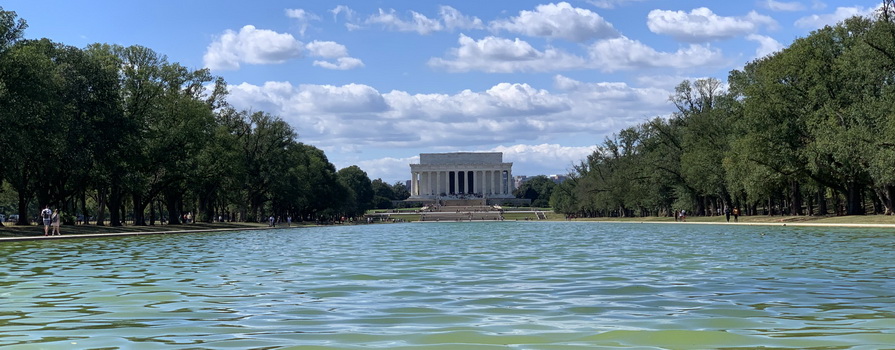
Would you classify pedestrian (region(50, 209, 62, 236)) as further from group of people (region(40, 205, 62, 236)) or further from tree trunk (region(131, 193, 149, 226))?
tree trunk (region(131, 193, 149, 226))

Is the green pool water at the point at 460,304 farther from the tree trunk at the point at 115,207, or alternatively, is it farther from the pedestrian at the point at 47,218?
the tree trunk at the point at 115,207

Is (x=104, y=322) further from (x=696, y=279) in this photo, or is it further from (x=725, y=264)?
(x=725, y=264)

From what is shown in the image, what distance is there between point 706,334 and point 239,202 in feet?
271

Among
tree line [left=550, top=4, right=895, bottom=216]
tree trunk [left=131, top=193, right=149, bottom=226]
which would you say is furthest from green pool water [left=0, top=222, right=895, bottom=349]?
tree trunk [left=131, top=193, right=149, bottom=226]

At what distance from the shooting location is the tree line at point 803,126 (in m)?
50.4

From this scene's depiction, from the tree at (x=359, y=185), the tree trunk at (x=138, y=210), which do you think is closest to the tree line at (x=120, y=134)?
the tree trunk at (x=138, y=210)

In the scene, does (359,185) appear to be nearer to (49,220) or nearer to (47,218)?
(49,220)

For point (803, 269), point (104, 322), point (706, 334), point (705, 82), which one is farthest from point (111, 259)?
point (705, 82)

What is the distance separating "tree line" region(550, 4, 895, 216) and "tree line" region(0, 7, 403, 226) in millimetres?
40360

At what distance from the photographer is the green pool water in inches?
378

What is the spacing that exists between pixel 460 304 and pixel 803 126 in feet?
172

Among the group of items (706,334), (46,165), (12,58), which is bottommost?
(706,334)

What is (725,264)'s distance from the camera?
21.5 meters

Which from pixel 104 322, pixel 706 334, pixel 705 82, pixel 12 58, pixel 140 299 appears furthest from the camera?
pixel 705 82
